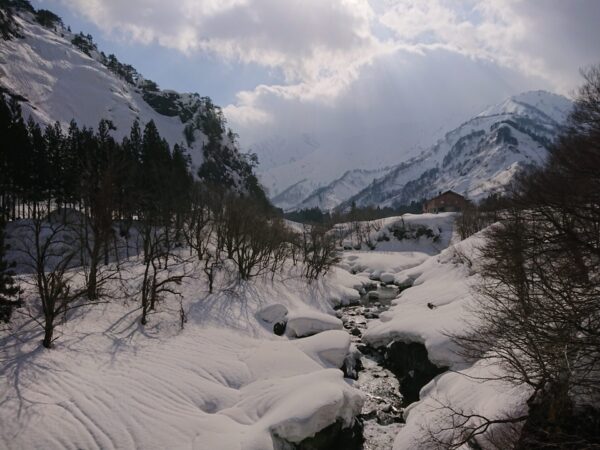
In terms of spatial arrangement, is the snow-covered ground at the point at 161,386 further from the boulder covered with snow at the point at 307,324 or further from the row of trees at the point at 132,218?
the row of trees at the point at 132,218

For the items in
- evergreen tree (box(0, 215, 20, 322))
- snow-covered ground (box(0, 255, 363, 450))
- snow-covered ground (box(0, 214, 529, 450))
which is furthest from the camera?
evergreen tree (box(0, 215, 20, 322))

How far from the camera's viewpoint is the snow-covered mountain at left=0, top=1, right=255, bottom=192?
107312 millimetres

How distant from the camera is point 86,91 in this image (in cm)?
12338

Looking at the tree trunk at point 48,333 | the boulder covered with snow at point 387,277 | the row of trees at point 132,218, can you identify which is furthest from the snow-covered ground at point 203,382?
the boulder covered with snow at point 387,277

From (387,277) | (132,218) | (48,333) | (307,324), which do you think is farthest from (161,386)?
(387,277)

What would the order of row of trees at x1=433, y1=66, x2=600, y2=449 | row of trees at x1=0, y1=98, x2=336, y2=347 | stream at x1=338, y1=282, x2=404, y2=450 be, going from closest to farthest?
row of trees at x1=433, y1=66, x2=600, y2=449
stream at x1=338, y1=282, x2=404, y2=450
row of trees at x1=0, y1=98, x2=336, y2=347

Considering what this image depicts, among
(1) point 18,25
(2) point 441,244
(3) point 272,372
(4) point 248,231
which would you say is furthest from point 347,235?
(1) point 18,25

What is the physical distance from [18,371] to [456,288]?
107ft

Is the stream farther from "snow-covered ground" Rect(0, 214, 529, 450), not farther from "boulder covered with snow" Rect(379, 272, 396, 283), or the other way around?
"boulder covered with snow" Rect(379, 272, 396, 283)

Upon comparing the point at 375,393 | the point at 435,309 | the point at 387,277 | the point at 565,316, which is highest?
the point at 565,316

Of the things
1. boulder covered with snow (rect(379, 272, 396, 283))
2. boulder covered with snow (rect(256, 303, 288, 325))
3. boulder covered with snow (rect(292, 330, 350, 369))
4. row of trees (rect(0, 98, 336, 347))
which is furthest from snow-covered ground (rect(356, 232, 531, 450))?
boulder covered with snow (rect(379, 272, 396, 283))

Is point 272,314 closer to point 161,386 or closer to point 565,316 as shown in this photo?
point 161,386

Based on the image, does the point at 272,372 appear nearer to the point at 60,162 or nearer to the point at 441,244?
the point at 60,162

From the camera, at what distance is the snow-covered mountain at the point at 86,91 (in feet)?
352
